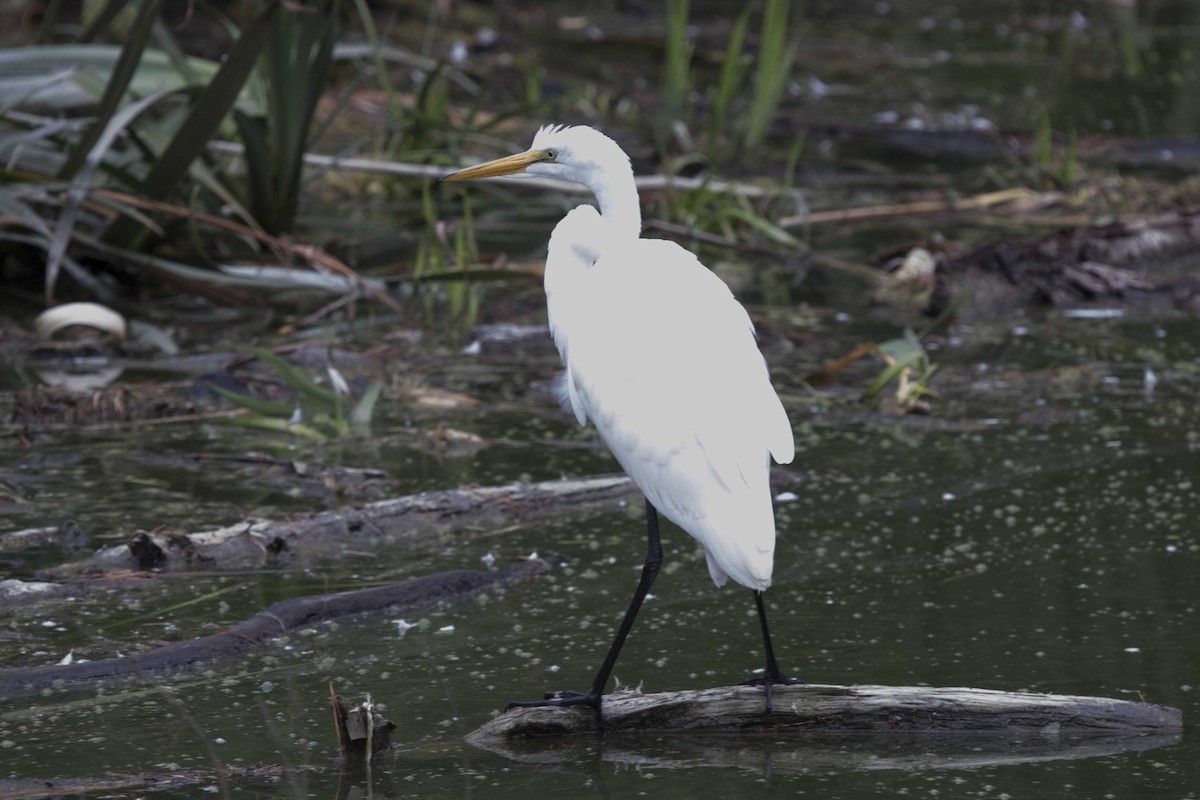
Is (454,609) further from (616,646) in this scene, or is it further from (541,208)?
A: (541,208)

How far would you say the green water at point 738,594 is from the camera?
9.18 ft

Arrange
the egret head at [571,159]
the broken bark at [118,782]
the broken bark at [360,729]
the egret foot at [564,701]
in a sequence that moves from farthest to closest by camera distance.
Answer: the egret head at [571,159] → the egret foot at [564,701] → the broken bark at [360,729] → the broken bark at [118,782]

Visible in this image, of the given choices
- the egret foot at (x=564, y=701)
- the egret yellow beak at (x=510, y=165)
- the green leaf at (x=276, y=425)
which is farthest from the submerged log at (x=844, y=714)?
the green leaf at (x=276, y=425)

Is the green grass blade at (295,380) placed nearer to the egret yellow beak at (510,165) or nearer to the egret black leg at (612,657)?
the egret yellow beak at (510,165)

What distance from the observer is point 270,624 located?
133 inches

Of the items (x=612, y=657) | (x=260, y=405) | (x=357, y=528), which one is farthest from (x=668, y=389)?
(x=260, y=405)

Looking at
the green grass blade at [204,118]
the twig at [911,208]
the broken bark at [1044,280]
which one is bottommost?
the broken bark at [1044,280]

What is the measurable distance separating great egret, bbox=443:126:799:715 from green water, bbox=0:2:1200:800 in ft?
0.78

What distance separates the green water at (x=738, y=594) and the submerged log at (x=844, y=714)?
1.5 inches

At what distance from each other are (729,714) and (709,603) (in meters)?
0.82

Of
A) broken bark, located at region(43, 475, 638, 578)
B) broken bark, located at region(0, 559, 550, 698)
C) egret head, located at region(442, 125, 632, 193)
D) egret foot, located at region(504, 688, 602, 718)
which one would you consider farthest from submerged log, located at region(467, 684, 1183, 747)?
egret head, located at region(442, 125, 632, 193)

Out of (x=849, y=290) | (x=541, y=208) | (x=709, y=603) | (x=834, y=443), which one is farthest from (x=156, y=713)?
(x=541, y=208)

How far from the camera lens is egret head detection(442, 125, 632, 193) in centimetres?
364

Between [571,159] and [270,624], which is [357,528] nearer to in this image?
[270,624]
